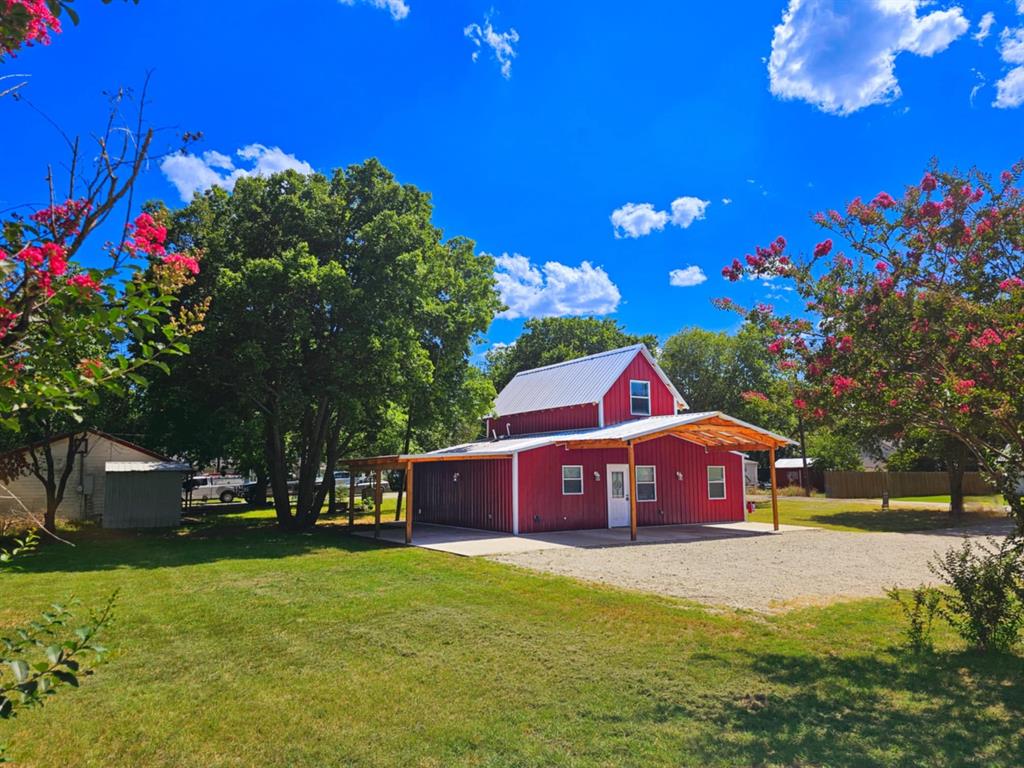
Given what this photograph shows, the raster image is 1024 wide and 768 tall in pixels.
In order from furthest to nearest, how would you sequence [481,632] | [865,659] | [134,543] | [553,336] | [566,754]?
[553,336] → [134,543] → [481,632] → [865,659] → [566,754]

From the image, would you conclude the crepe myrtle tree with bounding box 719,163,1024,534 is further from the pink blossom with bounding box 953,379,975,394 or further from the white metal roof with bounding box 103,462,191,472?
the white metal roof with bounding box 103,462,191,472

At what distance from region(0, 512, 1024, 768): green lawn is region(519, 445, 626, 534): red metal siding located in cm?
910

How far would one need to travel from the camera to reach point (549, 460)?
19.2m

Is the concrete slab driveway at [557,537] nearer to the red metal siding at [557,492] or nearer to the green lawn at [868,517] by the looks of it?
the red metal siding at [557,492]

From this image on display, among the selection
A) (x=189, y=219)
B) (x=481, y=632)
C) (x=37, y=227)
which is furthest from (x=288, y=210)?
(x=37, y=227)

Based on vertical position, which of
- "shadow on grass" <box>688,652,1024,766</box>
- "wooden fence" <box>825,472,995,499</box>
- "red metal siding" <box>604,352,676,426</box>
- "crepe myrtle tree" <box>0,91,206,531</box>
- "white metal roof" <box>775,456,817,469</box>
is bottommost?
"shadow on grass" <box>688,652,1024,766</box>

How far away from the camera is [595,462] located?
2000 centimetres

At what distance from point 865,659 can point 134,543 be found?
1731cm

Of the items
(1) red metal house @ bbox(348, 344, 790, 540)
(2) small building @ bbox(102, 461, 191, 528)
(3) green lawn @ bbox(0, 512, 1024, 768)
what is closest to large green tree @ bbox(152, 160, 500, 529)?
(1) red metal house @ bbox(348, 344, 790, 540)

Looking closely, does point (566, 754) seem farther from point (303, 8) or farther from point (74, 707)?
point (303, 8)

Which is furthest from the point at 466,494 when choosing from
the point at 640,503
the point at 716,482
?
the point at 716,482

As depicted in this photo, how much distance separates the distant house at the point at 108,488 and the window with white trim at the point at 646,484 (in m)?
15.7

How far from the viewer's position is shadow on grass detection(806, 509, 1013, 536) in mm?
20047

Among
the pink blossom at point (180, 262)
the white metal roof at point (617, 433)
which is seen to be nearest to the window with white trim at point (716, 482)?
the white metal roof at point (617, 433)
